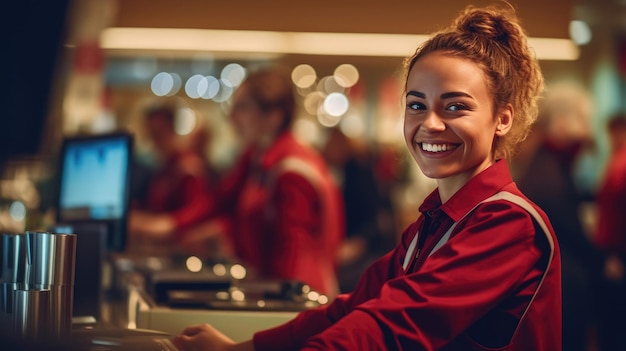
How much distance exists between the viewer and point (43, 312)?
1.54 metres

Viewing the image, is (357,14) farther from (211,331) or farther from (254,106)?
(211,331)

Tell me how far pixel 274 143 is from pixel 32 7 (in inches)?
81.6

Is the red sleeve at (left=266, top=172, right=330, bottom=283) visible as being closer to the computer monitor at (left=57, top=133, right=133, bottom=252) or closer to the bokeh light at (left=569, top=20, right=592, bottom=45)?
the computer monitor at (left=57, top=133, right=133, bottom=252)

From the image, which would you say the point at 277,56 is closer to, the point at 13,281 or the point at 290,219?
the point at 290,219

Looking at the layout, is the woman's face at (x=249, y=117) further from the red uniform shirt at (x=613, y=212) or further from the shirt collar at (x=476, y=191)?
the red uniform shirt at (x=613, y=212)

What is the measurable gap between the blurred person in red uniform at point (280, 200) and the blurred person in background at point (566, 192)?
1.13 meters

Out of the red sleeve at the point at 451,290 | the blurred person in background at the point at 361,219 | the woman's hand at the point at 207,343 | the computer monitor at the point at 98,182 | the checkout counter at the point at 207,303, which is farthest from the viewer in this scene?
the blurred person in background at the point at 361,219

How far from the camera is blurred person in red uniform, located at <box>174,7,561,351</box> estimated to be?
1.36m

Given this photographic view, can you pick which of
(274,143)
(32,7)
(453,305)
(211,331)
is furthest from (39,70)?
(274,143)

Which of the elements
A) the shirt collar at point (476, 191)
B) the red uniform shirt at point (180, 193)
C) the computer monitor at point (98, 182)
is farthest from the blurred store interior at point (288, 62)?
the shirt collar at point (476, 191)

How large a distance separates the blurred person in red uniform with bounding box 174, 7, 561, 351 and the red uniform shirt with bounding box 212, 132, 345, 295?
5.57 feet

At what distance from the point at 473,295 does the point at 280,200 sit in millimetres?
2162

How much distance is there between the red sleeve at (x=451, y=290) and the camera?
1348 mm

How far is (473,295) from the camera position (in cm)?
137
